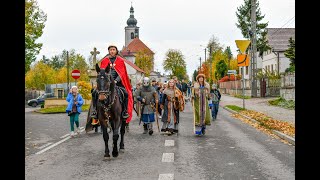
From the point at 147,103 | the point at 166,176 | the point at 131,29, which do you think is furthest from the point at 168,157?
the point at 131,29

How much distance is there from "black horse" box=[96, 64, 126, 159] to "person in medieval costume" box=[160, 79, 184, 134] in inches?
167

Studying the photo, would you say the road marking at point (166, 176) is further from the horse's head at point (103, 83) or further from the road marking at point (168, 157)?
the horse's head at point (103, 83)

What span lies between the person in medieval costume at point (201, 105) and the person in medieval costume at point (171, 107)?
2.13 ft

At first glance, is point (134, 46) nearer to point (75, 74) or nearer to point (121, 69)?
point (75, 74)

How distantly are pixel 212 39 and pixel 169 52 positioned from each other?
11734 millimetres

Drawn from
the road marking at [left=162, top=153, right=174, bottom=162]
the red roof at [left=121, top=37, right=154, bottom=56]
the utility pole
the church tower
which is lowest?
the road marking at [left=162, top=153, right=174, bottom=162]

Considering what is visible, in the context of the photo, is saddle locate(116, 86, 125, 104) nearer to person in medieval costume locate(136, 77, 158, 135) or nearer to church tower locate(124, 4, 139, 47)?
person in medieval costume locate(136, 77, 158, 135)

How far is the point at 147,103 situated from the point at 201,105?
6.50 ft

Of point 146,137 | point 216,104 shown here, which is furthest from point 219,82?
point 146,137

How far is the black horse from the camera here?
28.8 feet

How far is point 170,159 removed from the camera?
351 inches

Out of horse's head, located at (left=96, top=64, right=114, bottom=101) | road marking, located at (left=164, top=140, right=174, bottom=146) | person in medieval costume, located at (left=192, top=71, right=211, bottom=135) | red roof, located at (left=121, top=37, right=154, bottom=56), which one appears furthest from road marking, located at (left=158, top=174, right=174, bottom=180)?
red roof, located at (left=121, top=37, right=154, bottom=56)

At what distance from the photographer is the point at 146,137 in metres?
13.2
